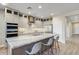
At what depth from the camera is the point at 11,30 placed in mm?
2180

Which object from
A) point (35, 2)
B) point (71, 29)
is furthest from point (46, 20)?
point (71, 29)

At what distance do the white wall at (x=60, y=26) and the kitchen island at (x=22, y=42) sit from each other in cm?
23

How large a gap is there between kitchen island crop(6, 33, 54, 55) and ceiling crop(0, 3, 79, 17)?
0.54 metres

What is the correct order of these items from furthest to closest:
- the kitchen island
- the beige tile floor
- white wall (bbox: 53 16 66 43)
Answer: white wall (bbox: 53 16 66 43) < the beige tile floor < the kitchen island

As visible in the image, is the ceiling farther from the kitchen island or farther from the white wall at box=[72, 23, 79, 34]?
the kitchen island

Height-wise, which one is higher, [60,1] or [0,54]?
[60,1]

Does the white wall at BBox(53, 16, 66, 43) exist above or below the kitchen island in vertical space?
above

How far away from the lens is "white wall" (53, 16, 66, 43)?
2.40 m

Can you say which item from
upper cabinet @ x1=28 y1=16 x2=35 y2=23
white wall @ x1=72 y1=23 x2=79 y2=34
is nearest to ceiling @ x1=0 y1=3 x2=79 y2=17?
upper cabinet @ x1=28 y1=16 x2=35 y2=23

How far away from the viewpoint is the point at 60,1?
2.09m

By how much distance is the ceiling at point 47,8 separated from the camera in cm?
209

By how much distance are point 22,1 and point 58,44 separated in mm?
1458

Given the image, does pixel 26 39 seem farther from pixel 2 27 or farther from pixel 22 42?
pixel 2 27
